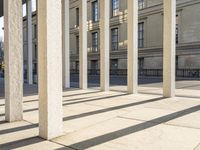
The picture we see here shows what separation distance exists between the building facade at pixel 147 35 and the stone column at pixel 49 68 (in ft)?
100

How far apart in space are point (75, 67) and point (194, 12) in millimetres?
23924

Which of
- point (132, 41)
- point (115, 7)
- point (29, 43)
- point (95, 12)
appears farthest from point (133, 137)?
point (95, 12)

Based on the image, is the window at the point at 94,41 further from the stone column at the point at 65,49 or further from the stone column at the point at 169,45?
the stone column at the point at 169,45

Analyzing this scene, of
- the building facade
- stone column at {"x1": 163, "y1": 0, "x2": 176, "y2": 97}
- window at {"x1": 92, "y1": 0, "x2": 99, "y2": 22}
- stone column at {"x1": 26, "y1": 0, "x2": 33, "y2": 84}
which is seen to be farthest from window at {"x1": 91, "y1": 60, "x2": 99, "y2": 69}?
stone column at {"x1": 163, "y1": 0, "x2": 176, "y2": 97}

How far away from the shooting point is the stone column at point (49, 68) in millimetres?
5172

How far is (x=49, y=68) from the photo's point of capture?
5.20 metres

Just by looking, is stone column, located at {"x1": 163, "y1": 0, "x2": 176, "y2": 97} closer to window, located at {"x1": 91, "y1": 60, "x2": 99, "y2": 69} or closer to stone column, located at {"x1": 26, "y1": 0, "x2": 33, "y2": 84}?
stone column, located at {"x1": 26, "y1": 0, "x2": 33, "y2": 84}

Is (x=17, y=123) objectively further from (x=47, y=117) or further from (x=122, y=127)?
(x=122, y=127)

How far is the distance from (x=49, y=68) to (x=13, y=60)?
1.81 metres

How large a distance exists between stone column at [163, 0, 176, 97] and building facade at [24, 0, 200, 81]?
23.7 meters

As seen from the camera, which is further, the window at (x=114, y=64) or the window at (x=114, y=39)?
the window at (x=114, y=39)

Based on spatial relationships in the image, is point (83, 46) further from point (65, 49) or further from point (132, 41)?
point (132, 41)

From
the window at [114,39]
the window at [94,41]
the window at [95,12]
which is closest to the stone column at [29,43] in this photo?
the window at [114,39]

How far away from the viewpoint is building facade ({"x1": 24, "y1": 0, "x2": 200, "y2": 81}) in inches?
1356
